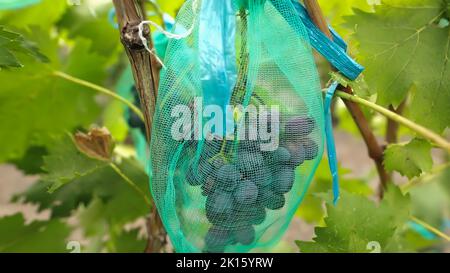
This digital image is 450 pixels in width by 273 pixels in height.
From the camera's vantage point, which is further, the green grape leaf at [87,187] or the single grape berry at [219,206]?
the green grape leaf at [87,187]

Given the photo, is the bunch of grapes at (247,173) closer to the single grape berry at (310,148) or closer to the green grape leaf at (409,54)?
the single grape berry at (310,148)

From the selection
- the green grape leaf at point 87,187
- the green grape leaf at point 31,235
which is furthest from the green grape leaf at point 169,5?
the green grape leaf at point 31,235

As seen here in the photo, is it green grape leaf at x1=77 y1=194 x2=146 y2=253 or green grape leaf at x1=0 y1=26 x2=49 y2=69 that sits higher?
green grape leaf at x1=0 y1=26 x2=49 y2=69

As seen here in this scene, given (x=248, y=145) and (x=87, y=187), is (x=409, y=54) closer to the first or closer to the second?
(x=248, y=145)

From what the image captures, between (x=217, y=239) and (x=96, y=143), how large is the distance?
20cm

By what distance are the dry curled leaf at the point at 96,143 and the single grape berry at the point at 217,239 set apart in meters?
0.18

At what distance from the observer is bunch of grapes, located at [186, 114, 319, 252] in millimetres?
539

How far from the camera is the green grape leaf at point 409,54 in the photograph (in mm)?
625

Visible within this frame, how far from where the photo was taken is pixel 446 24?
A: 0.64m


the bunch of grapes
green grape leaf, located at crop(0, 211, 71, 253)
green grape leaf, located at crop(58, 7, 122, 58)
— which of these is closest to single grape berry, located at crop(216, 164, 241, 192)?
the bunch of grapes

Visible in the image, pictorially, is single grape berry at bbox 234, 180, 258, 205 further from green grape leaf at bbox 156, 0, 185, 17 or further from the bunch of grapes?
green grape leaf at bbox 156, 0, 185, 17
